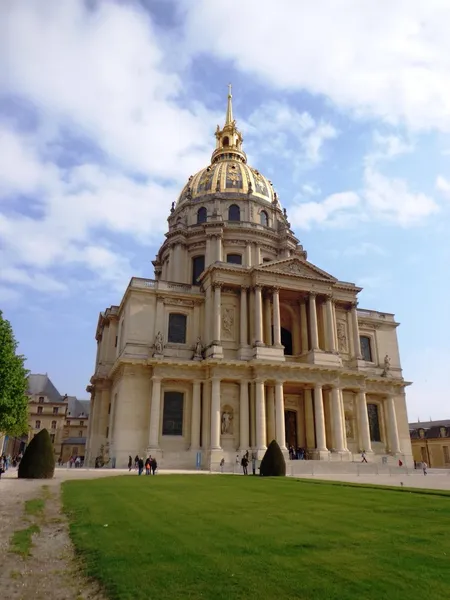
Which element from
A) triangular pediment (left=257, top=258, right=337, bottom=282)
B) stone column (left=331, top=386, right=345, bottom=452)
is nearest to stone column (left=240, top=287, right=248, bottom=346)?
triangular pediment (left=257, top=258, right=337, bottom=282)

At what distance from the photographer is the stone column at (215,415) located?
3491cm

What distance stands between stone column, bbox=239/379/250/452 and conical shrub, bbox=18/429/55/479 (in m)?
15.5

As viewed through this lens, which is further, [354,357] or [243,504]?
[354,357]

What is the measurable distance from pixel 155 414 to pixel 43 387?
170 feet

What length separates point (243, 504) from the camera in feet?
41.1

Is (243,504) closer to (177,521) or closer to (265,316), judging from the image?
(177,521)

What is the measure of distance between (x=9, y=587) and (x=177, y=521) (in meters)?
4.22

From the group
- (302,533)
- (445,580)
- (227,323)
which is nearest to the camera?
(445,580)

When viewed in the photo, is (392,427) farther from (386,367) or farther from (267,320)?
(267,320)

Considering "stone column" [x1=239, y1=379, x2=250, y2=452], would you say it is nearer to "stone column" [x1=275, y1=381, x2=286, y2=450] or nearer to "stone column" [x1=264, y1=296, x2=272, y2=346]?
"stone column" [x1=275, y1=381, x2=286, y2=450]

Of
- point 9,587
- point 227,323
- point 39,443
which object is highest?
point 227,323

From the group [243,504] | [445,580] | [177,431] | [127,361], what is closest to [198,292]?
[127,361]

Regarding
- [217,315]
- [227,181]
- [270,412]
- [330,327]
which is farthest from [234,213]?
[270,412]

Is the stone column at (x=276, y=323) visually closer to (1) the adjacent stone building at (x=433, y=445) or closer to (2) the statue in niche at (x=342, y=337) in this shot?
(2) the statue in niche at (x=342, y=337)
